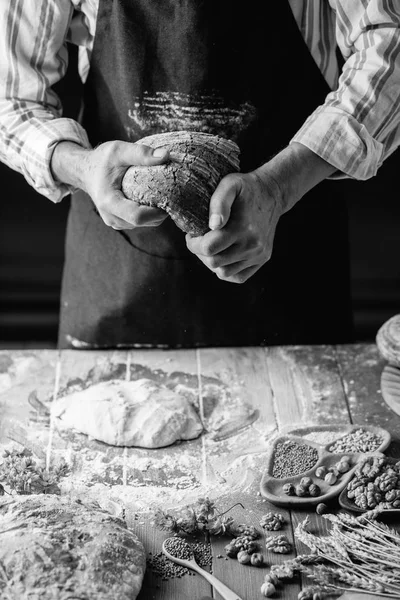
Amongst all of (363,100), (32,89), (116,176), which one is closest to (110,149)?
(116,176)

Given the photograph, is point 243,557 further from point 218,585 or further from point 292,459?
point 292,459

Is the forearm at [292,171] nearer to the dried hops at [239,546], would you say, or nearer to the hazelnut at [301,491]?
the hazelnut at [301,491]

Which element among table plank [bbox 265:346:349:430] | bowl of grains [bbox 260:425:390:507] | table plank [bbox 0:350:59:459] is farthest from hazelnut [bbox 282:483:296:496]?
table plank [bbox 0:350:59:459]

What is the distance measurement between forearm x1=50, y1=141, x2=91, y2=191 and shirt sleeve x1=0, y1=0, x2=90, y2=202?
14mm

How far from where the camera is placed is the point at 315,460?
1.85 meters

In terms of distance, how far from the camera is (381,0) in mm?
1938

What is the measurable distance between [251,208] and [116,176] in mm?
277

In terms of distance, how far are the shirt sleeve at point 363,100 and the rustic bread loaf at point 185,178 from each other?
0.26m

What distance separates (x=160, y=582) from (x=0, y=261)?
8.44 feet

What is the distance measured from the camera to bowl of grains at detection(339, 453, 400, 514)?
5.58 feet

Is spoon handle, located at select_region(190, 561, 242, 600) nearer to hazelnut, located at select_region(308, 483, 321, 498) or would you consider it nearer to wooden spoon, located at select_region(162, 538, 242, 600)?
wooden spoon, located at select_region(162, 538, 242, 600)

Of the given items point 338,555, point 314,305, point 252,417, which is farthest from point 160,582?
point 314,305

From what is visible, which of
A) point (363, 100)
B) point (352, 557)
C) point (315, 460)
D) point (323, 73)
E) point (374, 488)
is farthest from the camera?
point (323, 73)

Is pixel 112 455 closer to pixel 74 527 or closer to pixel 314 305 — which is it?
pixel 74 527
